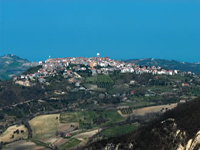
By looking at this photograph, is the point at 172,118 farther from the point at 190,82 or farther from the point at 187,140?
the point at 190,82

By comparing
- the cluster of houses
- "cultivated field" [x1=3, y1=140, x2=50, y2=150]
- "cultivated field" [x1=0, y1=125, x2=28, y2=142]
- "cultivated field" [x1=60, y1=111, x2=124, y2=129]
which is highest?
the cluster of houses

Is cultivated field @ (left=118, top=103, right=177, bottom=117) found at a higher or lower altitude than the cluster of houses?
lower

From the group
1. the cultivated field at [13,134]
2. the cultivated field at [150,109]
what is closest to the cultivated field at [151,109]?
the cultivated field at [150,109]

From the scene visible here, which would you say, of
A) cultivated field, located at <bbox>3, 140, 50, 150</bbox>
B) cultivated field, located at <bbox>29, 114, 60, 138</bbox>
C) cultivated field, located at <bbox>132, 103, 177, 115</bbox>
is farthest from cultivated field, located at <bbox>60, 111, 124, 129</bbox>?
cultivated field, located at <bbox>3, 140, 50, 150</bbox>

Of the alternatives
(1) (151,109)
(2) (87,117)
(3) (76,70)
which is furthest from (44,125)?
(3) (76,70)

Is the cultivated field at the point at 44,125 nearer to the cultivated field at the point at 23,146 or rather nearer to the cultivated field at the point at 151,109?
the cultivated field at the point at 23,146

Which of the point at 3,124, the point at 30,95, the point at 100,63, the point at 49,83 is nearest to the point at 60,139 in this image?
the point at 3,124

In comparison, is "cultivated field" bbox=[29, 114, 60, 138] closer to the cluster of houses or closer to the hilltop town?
the hilltop town
